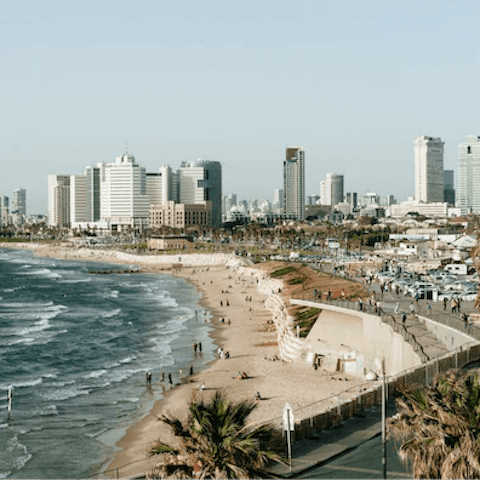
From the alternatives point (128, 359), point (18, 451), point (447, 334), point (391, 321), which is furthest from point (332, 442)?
point (128, 359)

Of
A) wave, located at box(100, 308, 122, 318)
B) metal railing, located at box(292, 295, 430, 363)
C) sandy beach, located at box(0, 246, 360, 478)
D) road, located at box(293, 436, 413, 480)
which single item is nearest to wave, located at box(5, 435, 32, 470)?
sandy beach, located at box(0, 246, 360, 478)

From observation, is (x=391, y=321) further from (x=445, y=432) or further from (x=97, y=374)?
(x=445, y=432)

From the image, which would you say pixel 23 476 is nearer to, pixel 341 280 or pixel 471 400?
pixel 471 400

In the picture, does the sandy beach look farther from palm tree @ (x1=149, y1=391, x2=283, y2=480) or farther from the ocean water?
palm tree @ (x1=149, y1=391, x2=283, y2=480)

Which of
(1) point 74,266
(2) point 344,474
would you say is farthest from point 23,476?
(1) point 74,266

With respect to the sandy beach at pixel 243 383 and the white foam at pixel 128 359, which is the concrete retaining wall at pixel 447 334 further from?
the white foam at pixel 128 359

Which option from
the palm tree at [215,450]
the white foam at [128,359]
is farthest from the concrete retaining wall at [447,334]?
the white foam at [128,359]
